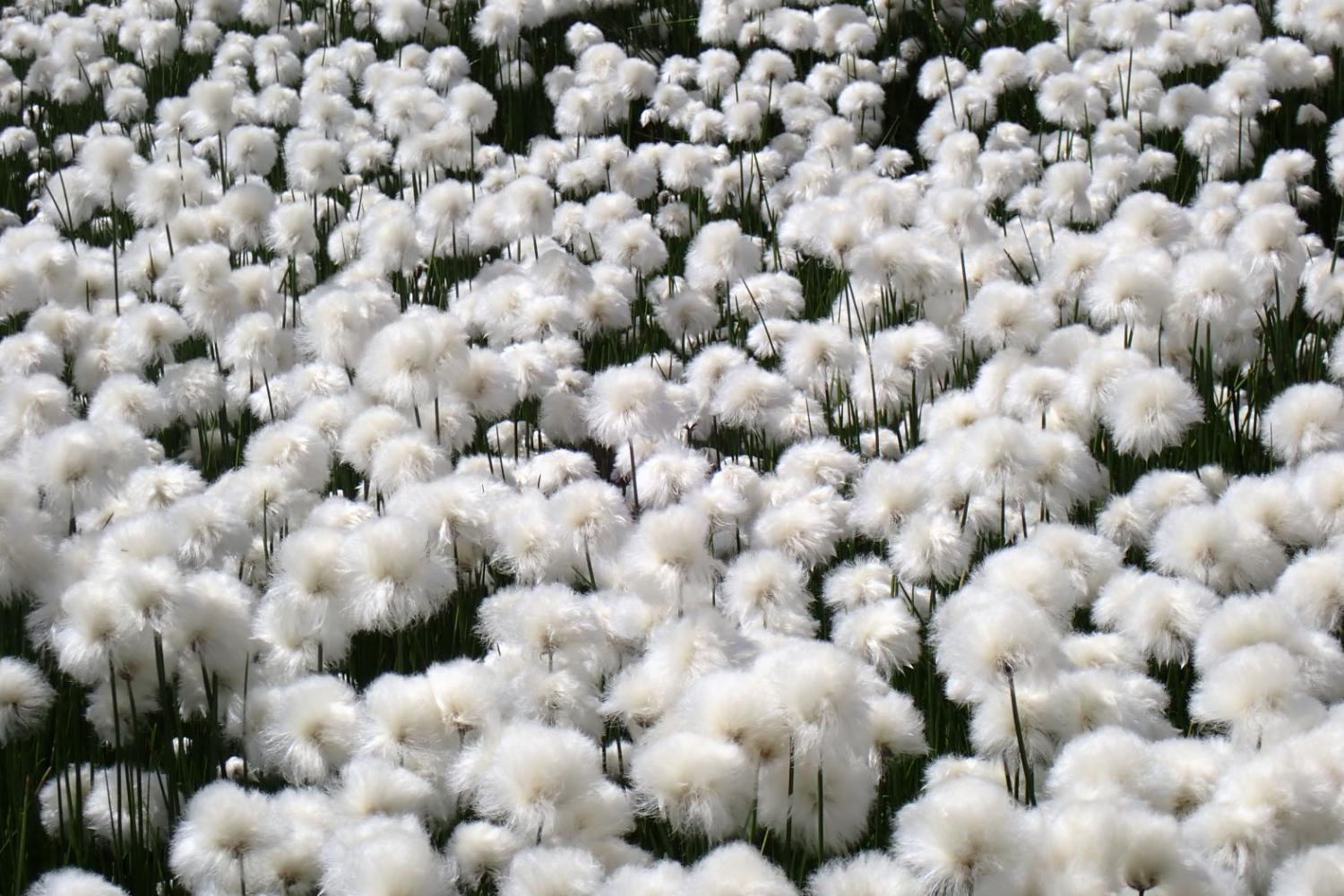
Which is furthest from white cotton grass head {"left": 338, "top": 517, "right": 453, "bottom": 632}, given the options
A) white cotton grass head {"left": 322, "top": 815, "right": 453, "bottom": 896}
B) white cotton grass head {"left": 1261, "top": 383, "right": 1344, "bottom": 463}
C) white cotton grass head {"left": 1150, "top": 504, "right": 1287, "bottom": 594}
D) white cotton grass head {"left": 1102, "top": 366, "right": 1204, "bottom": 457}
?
white cotton grass head {"left": 1261, "top": 383, "right": 1344, "bottom": 463}

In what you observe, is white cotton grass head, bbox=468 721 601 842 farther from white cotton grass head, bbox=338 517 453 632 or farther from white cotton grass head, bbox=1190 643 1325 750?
white cotton grass head, bbox=1190 643 1325 750

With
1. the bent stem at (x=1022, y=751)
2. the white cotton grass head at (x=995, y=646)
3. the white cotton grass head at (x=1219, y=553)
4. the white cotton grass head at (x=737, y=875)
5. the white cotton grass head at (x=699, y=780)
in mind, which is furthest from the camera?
the white cotton grass head at (x=1219, y=553)

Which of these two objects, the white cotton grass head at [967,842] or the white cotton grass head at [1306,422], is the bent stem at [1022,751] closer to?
the white cotton grass head at [967,842]

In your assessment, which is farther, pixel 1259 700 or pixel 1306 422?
pixel 1306 422

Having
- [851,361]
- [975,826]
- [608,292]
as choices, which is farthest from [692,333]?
[975,826]

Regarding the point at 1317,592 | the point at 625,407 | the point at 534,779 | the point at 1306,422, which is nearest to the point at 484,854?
the point at 534,779

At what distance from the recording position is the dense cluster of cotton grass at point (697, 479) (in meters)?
2.61

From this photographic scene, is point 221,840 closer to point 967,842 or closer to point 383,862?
point 383,862

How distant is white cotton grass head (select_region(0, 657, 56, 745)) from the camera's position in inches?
120

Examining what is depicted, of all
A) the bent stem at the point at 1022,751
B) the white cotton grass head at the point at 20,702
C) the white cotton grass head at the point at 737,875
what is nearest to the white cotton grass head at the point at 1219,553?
the bent stem at the point at 1022,751

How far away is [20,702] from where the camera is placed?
10.1ft

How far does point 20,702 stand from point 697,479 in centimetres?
181

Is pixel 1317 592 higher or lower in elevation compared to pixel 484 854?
higher

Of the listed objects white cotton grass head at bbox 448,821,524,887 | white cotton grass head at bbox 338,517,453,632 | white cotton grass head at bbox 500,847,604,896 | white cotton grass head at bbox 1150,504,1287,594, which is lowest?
white cotton grass head at bbox 448,821,524,887
